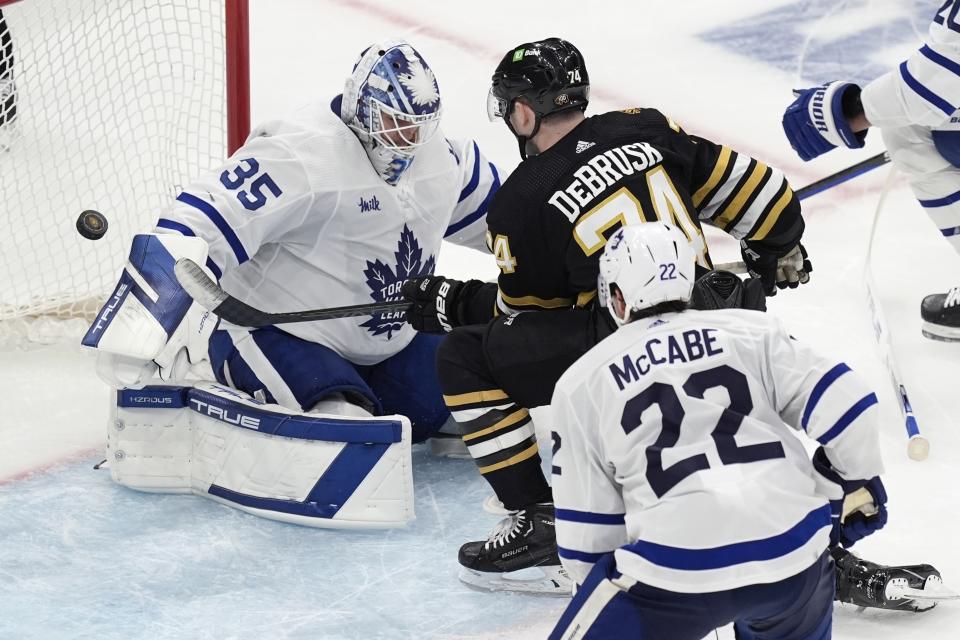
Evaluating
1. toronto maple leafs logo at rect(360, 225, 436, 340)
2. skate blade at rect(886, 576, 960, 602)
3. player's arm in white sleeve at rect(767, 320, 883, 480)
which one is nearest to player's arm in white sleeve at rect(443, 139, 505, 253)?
toronto maple leafs logo at rect(360, 225, 436, 340)

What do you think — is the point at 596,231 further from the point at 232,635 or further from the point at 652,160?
the point at 232,635

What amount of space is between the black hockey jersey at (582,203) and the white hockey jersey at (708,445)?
1.69 ft

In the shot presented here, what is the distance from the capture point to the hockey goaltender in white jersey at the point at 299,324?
2689mm

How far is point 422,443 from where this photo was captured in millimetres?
3199

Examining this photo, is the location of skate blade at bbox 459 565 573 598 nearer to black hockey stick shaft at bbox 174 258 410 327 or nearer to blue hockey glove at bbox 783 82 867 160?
black hockey stick shaft at bbox 174 258 410 327

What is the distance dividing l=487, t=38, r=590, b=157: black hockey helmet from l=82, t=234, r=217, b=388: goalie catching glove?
63cm

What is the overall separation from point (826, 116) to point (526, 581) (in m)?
1.35

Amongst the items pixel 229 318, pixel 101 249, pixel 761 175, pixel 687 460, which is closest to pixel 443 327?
pixel 229 318

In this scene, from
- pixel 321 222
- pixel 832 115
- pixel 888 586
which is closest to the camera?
pixel 888 586

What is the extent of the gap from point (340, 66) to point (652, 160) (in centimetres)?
287

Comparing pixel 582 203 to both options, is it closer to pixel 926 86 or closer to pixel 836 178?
pixel 926 86

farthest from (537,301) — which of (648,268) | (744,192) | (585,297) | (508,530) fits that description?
(648,268)

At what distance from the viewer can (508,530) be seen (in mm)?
A: 2523

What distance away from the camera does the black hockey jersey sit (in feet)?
7.73
